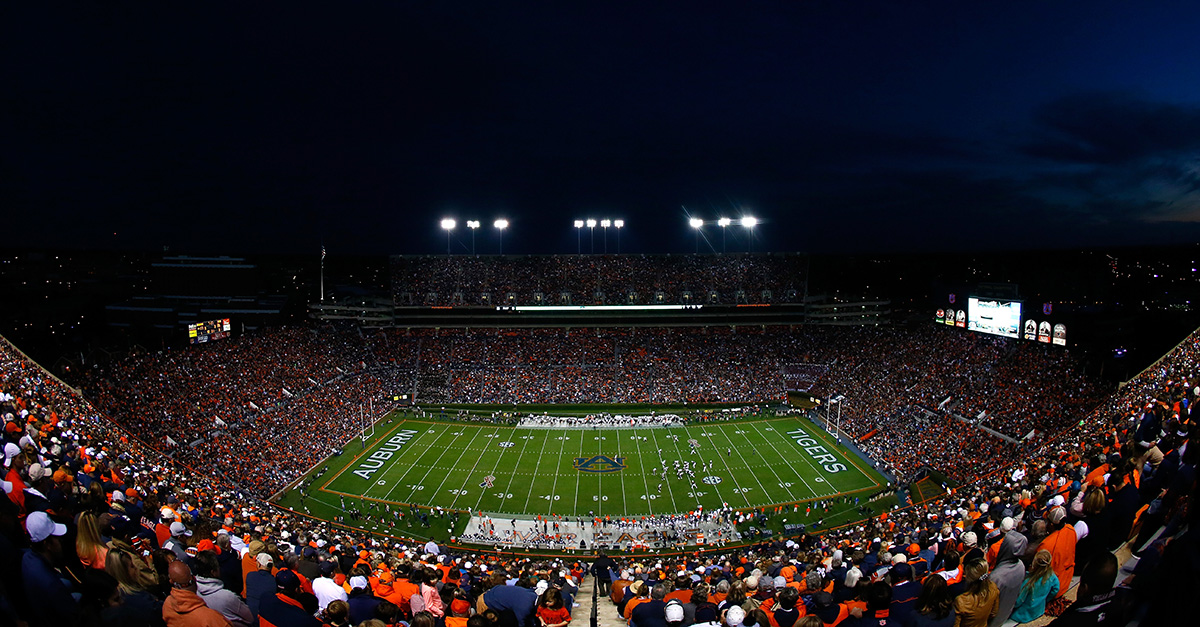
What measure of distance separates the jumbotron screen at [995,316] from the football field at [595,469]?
543 inches

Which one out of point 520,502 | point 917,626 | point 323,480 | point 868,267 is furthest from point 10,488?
point 868,267

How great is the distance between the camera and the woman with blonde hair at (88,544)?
4656 millimetres

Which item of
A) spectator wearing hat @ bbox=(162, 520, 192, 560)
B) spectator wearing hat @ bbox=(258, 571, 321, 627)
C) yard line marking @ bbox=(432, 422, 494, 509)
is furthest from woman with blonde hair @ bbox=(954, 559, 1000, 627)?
yard line marking @ bbox=(432, 422, 494, 509)

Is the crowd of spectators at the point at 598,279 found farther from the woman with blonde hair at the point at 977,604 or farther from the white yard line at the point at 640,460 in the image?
the woman with blonde hair at the point at 977,604

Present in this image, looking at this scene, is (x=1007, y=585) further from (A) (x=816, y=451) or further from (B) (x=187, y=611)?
(A) (x=816, y=451)

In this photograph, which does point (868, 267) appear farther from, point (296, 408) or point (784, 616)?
point (784, 616)

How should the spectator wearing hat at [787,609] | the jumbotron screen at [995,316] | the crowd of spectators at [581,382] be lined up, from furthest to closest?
the jumbotron screen at [995,316] → the crowd of spectators at [581,382] → the spectator wearing hat at [787,609]

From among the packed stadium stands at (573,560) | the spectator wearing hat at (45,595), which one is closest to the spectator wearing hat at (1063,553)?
the packed stadium stands at (573,560)

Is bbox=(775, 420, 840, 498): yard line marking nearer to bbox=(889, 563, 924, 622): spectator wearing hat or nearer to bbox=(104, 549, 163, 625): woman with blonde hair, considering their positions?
bbox=(889, 563, 924, 622): spectator wearing hat

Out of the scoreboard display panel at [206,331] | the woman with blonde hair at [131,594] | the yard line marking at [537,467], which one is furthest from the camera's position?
the scoreboard display panel at [206,331]

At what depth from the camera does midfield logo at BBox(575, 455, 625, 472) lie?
30266mm

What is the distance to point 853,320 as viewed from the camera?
5731 centimetres

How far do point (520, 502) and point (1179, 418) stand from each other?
2355cm

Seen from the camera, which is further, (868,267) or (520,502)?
(868,267)
